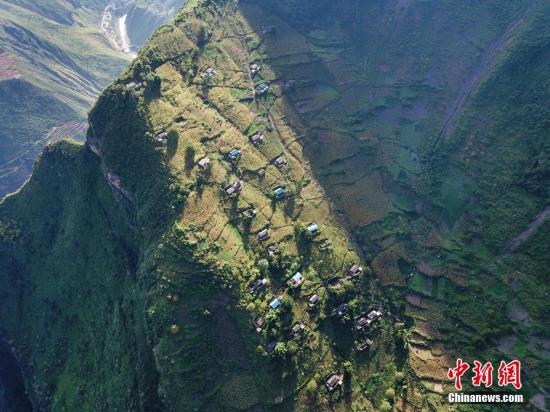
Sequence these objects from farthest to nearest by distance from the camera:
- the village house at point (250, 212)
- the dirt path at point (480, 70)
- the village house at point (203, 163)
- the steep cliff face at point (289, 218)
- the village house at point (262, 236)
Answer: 1. the dirt path at point (480, 70)
2. the village house at point (203, 163)
3. the village house at point (250, 212)
4. the village house at point (262, 236)
5. the steep cliff face at point (289, 218)

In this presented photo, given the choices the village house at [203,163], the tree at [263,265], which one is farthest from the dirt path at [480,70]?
the village house at [203,163]

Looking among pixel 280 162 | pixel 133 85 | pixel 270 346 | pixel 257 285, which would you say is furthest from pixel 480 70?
pixel 270 346

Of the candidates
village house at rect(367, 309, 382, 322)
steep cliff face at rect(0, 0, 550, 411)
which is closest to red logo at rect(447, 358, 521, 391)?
steep cliff face at rect(0, 0, 550, 411)

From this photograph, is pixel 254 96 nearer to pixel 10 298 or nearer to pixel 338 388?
pixel 338 388

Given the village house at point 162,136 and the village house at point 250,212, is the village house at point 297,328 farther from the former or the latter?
the village house at point 162,136

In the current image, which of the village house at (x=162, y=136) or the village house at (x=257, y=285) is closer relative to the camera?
the village house at (x=257, y=285)

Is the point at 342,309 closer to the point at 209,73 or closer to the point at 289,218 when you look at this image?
the point at 289,218

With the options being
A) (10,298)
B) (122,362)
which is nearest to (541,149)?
(122,362)
